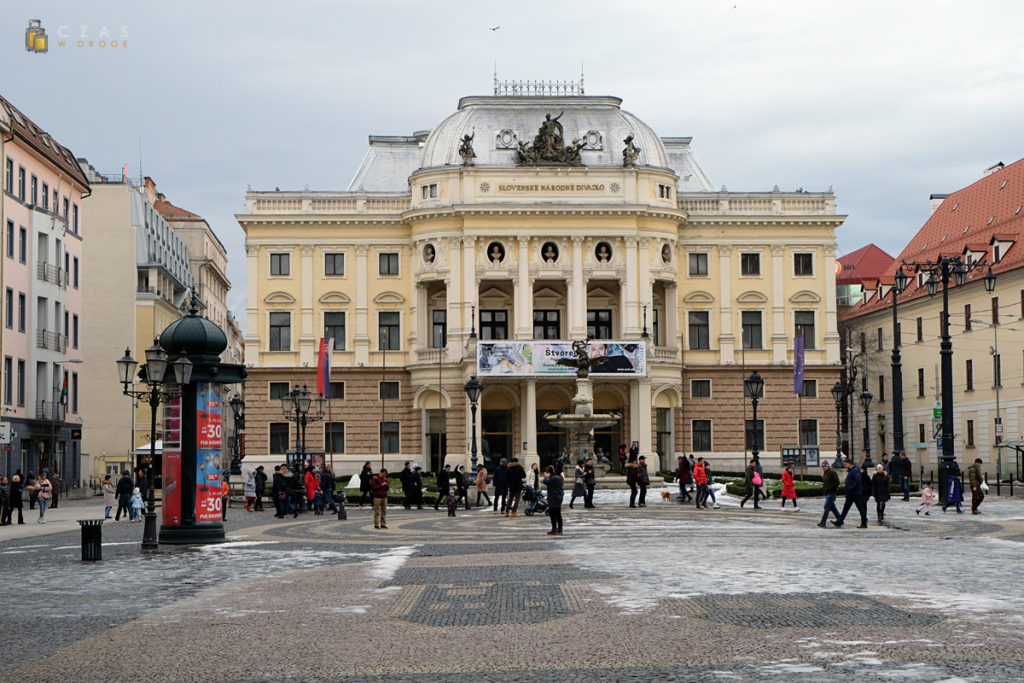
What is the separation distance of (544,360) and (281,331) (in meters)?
15.9

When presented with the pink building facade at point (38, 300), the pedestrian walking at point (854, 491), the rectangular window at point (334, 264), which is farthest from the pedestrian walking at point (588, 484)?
the rectangular window at point (334, 264)

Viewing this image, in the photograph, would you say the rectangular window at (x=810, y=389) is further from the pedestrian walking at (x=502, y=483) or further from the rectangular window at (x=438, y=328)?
the pedestrian walking at (x=502, y=483)

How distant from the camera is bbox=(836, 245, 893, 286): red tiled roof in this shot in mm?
111125

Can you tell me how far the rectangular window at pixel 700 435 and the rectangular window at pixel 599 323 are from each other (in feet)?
23.2

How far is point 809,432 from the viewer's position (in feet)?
254

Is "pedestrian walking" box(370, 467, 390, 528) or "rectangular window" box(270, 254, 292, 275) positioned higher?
"rectangular window" box(270, 254, 292, 275)

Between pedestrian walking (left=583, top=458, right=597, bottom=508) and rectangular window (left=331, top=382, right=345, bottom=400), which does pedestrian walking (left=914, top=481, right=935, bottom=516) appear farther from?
rectangular window (left=331, top=382, right=345, bottom=400)

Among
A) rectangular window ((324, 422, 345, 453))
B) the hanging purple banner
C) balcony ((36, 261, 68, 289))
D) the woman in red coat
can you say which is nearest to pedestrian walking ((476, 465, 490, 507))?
the woman in red coat

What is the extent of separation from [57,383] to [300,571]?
4714cm

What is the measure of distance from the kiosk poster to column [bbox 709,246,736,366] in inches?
1991

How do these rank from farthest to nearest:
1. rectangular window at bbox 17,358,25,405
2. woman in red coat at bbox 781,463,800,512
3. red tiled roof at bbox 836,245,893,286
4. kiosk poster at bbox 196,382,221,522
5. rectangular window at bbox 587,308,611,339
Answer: red tiled roof at bbox 836,245,893,286
rectangular window at bbox 587,308,611,339
rectangular window at bbox 17,358,25,405
woman in red coat at bbox 781,463,800,512
kiosk poster at bbox 196,382,221,522

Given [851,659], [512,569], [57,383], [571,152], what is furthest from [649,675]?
[571,152]

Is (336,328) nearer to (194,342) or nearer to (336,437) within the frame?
(336,437)

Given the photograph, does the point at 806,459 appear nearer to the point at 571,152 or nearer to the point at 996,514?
the point at 571,152
